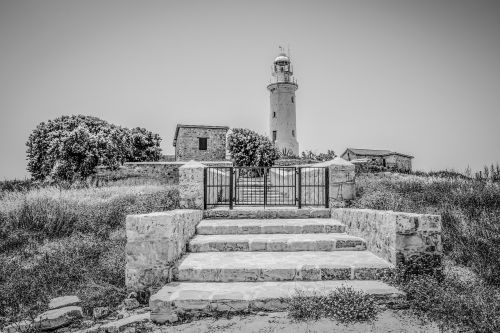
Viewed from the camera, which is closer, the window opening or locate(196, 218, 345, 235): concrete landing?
locate(196, 218, 345, 235): concrete landing

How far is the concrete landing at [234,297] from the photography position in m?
3.96

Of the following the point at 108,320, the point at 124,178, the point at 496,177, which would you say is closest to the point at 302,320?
the point at 108,320

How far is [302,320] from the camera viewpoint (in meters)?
3.68

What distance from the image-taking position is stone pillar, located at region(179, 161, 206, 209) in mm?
7613

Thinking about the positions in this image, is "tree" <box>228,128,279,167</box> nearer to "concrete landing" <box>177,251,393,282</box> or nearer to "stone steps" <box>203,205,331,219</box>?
"stone steps" <box>203,205,331,219</box>

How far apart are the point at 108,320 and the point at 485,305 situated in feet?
15.1

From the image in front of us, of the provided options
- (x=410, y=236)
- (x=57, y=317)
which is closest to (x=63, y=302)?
(x=57, y=317)

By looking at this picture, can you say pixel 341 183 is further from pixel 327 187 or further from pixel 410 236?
pixel 410 236

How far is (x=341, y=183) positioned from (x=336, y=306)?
191 inches

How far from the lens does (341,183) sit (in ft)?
27.2

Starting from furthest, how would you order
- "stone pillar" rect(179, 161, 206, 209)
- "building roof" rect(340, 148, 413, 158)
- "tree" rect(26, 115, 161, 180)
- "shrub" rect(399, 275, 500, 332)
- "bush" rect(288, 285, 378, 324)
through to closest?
"building roof" rect(340, 148, 413, 158) → "tree" rect(26, 115, 161, 180) → "stone pillar" rect(179, 161, 206, 209) → "bush" rect(288, 285, 378, 324) → "shrub" rect(399, 275, 500, 332)

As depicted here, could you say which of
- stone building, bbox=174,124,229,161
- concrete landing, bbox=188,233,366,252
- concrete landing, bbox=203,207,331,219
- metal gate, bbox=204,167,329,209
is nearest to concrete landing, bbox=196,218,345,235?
concrete landing, bbox=188,233,366,252

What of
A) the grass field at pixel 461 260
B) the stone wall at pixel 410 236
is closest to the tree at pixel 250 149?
the grass field at pixel 461 260

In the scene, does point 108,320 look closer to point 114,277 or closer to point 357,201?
point 114,277
